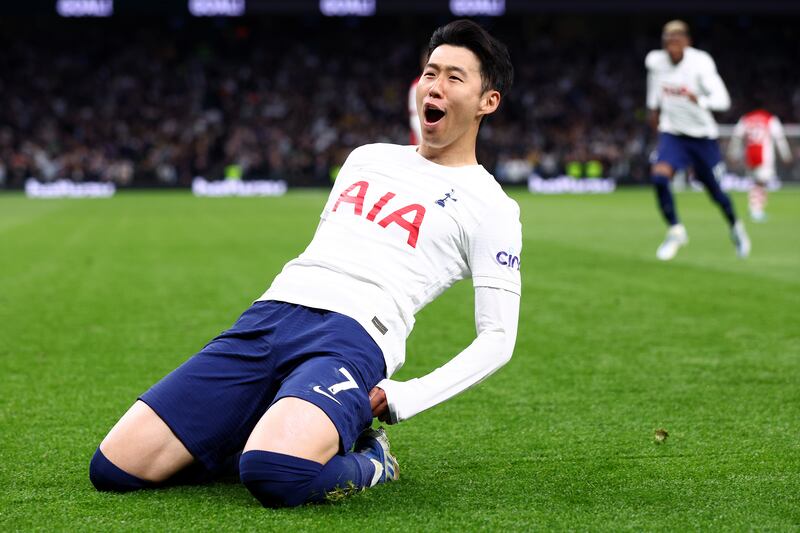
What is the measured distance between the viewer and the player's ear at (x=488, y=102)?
4.14 metres

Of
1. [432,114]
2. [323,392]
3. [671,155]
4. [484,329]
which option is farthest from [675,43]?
[323,392]

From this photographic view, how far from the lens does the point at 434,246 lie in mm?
Result: 4113

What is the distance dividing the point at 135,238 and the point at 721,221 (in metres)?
10.4

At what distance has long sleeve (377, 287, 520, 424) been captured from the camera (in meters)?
3.79

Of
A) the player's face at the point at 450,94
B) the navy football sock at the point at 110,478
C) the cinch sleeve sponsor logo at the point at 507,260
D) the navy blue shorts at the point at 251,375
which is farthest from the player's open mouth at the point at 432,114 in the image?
the navy football sock at the point at 110,478

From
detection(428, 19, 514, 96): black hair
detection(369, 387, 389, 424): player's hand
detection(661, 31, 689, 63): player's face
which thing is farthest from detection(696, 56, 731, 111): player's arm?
detection(369, 387, 389, 424): player's hand

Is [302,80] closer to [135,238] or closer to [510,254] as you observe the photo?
[135,238]

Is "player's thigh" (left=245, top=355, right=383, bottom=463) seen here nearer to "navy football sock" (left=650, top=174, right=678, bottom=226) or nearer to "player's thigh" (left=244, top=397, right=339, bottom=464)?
"player's thigh" (left=244, top=397, right=339, bottom=464)

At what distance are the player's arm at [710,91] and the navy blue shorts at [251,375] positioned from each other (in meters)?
9.24

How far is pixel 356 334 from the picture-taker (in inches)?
Answer: 155

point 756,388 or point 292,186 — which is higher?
point 756,388

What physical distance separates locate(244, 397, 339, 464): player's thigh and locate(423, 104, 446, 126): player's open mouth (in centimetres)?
117

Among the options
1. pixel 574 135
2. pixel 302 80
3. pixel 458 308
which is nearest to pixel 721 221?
pixel 458 308

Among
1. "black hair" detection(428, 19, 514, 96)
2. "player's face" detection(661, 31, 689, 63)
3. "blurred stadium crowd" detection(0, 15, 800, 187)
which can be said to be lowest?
"blurred stadium crowd" detection(0, 15, 800, 187)
